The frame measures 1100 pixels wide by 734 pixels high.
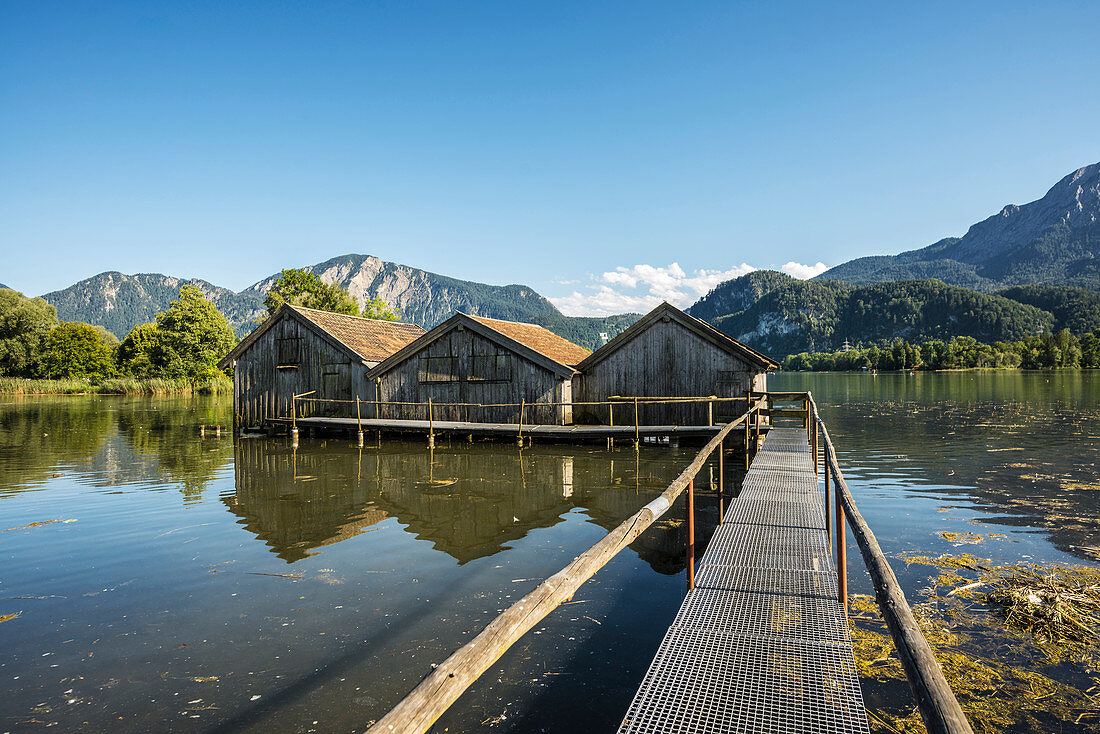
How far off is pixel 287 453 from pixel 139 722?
20233 millimetres

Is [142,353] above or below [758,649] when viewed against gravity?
above

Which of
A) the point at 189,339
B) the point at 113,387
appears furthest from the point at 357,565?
the point at 113,387

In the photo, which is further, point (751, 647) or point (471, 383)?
point (471, 383)

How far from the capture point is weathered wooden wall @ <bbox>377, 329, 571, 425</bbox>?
26328 millimetres

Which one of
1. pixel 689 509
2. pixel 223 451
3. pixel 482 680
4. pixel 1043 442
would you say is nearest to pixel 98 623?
pixel 482 680

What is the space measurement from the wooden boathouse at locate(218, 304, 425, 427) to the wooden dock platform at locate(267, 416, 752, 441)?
1937 millimetres

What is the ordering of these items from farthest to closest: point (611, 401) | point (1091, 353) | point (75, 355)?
point (1091, 353) < point (75, 355) < point (611, 401)

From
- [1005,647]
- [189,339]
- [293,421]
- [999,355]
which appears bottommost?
[1005,647]

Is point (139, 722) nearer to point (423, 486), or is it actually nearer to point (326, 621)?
point (326, 621)

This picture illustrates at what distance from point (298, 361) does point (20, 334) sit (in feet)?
205

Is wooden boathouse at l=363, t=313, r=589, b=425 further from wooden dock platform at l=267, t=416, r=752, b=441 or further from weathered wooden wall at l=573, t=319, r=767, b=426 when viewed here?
weathered wooden wall at l=573, t=319, r=767, b=426

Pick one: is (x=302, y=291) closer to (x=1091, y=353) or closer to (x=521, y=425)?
(x=521, y=425)

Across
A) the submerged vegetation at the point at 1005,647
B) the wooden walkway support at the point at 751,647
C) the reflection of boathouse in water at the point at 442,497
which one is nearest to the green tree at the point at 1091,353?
the reflection of boathouse in water at the point at 442,497

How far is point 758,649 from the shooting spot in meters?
5.06
